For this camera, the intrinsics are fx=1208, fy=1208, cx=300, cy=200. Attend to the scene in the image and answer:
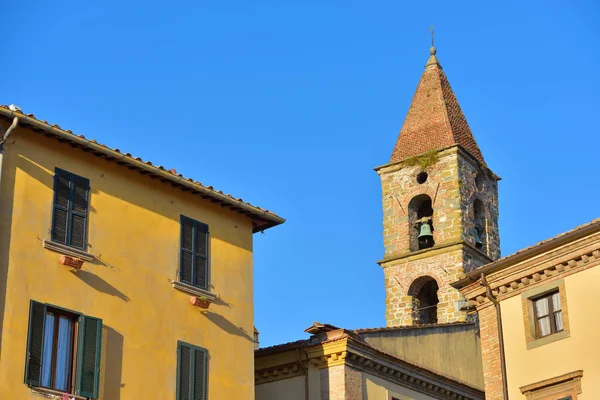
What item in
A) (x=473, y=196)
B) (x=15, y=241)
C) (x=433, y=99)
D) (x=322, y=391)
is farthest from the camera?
(x=433, y=99)

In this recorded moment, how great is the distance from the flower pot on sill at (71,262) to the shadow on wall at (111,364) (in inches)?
49.7

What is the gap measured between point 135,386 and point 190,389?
146cm

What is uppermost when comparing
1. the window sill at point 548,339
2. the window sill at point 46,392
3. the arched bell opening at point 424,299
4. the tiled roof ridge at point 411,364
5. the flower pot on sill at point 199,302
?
the arched bell opening at point 424,299

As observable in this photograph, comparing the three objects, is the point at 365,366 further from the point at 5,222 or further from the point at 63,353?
the point at 5,222

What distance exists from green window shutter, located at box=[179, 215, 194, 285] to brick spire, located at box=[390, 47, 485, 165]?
79.6ft

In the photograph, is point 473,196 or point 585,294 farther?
point 473,196

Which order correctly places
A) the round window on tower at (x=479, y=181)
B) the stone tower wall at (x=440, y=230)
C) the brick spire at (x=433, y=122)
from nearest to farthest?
the stone tower wall at (x=440, y=230), the round window on tower at (x=479, y=181), the brick spire at (x=433, y=122)

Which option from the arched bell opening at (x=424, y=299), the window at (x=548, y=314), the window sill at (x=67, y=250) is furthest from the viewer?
the arched bell opening at (x=424, y=299)

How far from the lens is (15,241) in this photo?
Result: 2188 centimetres

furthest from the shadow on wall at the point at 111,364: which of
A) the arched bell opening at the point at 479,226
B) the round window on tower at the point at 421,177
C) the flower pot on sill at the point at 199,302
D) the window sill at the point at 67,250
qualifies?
the round window on tower at the point at 421,177

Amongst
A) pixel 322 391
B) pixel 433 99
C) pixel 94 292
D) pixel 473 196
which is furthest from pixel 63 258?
pixel 433 99

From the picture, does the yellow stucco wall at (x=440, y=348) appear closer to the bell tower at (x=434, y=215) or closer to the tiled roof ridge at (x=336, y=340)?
the tiled roof ridge at (x=336, y=340)

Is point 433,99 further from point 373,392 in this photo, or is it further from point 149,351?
point 149,351

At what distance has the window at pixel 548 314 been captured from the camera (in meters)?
25.1
